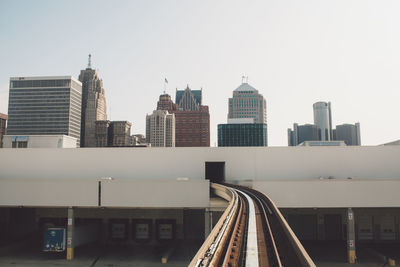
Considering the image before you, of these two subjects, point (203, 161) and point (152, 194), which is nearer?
point (152, 194)

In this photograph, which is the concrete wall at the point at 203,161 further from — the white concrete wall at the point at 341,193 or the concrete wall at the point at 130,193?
the white concrete wall at the point at 341,193

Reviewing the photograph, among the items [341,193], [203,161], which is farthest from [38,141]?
[341,193]

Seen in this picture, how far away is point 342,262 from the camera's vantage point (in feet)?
101

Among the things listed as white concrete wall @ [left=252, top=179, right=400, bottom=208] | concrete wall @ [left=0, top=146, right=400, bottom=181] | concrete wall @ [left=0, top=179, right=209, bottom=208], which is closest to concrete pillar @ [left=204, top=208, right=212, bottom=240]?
concrete wall @ [left=0, top=179, right=209, bottom=208]

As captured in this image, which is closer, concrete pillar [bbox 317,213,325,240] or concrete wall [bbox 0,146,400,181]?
concrete pillar [bbox 317,213,325,240]

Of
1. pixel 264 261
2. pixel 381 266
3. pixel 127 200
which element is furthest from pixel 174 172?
pixel 264 261

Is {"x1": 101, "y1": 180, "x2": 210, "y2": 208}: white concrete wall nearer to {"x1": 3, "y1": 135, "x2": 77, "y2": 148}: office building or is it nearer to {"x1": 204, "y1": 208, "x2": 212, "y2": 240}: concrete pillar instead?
{"x1": 204, "y1": 208, "x2": 212, "y2": 240}: concrete pillar

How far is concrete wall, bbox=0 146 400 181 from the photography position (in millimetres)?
41875

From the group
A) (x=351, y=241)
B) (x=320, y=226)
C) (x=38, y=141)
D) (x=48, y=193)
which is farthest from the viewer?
(x=38, y=141)

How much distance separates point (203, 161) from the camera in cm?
4203

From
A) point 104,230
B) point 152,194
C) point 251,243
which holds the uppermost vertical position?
point 152,194

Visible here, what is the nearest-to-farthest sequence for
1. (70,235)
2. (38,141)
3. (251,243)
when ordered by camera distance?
1. (251,243)
2. (70,235)
3. (38,141)

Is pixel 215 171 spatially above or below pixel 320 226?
above

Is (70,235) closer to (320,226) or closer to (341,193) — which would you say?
(341,193)
